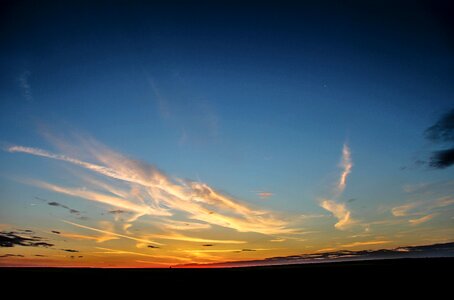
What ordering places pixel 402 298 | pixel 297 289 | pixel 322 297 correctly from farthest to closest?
1. pixel 297 289
2. pixel 322 297
3. pixel 402 298

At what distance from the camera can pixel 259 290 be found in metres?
23.5

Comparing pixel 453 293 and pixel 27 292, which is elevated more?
pixel 27 292

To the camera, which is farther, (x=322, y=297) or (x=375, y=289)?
(x=375, y=289)

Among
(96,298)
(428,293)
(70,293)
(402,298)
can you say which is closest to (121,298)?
(96,298)

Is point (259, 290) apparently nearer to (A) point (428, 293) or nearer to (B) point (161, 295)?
(B) point (161, 295)

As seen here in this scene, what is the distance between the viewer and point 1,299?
19875 millimetres

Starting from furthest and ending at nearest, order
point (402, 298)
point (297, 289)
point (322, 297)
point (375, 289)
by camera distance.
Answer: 1. point (297, 289)
2. point (375, 289)
3. point (322, 297)
4. point (402, 298)

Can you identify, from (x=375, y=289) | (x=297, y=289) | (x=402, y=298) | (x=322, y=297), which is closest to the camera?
(x=402, y=298)

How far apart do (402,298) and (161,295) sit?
56.5ft

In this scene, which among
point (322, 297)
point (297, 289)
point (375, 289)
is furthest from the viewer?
→ point (297, 289)

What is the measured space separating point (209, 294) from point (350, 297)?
10369 millimetres

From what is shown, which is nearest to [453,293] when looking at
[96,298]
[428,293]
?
[428,293]

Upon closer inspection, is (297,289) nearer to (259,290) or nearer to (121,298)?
(259,290)

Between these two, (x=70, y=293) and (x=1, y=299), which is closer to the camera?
(x=1, y=299)
